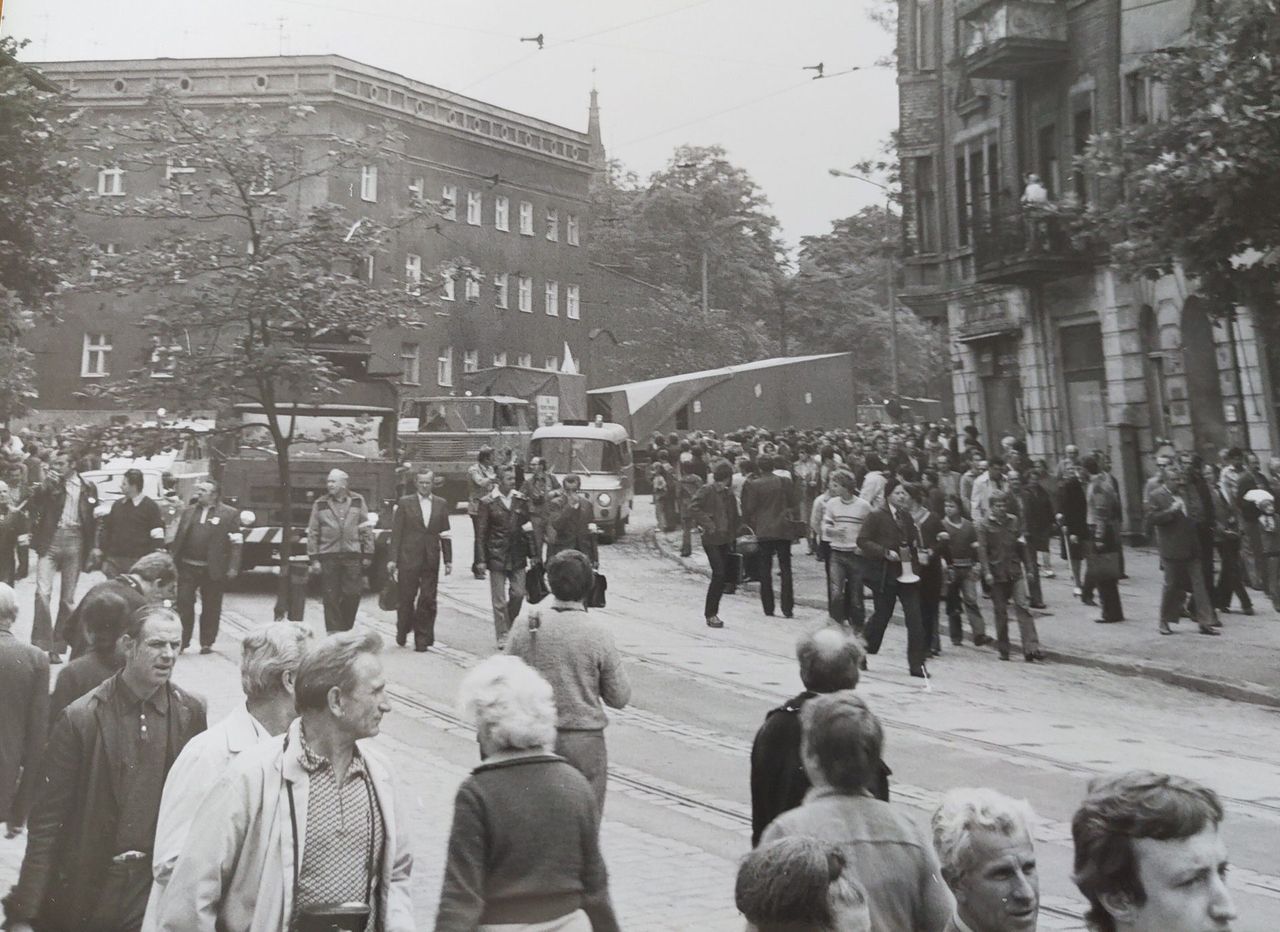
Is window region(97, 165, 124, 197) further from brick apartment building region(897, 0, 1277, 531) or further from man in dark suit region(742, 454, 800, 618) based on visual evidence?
brick apartment building region(897, 0, 1277, 531)

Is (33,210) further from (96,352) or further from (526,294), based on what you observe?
(526,294)

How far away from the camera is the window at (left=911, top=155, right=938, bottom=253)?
30.7 meters

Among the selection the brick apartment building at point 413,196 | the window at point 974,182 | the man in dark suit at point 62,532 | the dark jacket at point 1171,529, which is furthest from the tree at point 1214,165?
the window at point 974,182

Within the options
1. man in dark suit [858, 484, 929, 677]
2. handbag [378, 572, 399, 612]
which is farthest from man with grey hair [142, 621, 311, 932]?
handbag [378, 572, 399, 612]

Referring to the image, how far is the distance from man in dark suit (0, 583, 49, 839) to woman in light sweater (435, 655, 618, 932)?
288cm

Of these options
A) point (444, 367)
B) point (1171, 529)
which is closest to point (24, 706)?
point (1171, 529)

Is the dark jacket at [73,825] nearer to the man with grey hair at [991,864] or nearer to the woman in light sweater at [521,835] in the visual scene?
the woman in light sweater at [521,835]

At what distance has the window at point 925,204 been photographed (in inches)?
1209

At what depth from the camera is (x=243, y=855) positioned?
3.83 m

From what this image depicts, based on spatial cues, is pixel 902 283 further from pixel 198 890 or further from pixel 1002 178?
pixel 198 890

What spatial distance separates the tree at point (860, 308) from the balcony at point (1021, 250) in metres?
2.52

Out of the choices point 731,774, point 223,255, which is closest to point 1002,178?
point 223,255

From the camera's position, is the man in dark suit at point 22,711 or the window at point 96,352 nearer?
the man in dark suit at point 22,711

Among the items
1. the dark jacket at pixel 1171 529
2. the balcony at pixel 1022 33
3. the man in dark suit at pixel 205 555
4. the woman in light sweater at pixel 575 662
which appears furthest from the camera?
the balcony at pixel 1022 33
